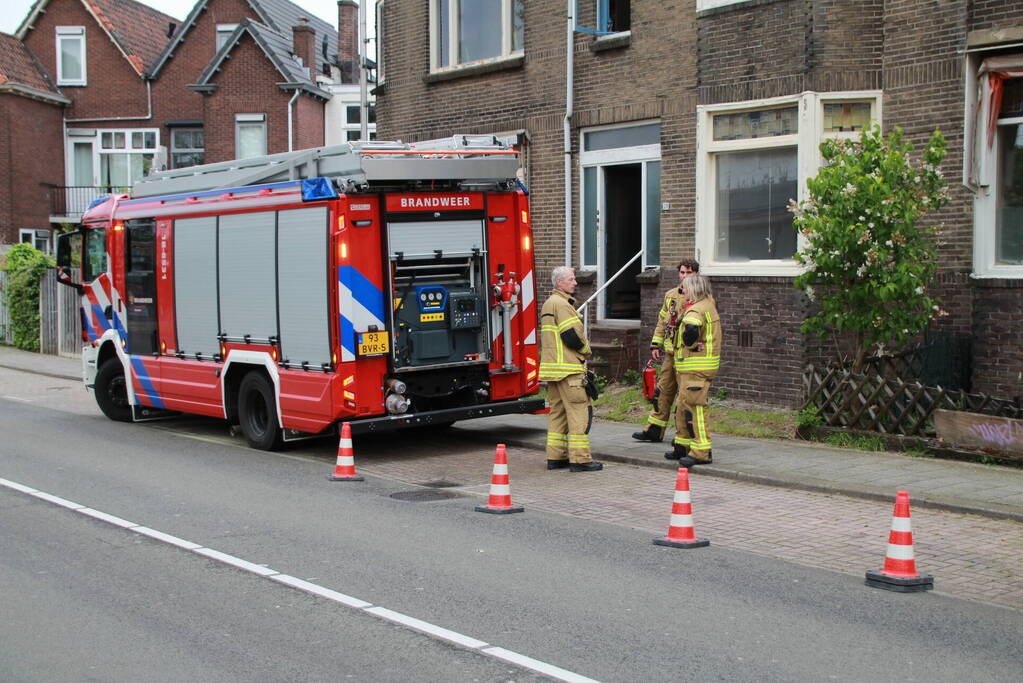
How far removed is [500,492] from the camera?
29.6 feet

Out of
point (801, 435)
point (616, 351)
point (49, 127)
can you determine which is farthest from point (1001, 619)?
point (49, 127)

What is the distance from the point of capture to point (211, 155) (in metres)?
33.7

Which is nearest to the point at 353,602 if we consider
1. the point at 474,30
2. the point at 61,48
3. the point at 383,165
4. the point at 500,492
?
the point at 500,492

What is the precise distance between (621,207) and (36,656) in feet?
41.2

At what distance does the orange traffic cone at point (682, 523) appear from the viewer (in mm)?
7801

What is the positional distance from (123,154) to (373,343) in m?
28.1

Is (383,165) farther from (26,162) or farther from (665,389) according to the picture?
(26,162)

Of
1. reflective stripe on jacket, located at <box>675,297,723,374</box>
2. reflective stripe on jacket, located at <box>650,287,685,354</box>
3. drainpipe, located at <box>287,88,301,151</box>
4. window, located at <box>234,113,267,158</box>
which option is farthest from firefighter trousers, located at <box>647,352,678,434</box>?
window, located at <box>234,113,267,158</box>

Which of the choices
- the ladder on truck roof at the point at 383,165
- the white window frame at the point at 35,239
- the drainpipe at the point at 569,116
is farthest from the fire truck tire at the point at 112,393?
the white window frame at the point at 35,239

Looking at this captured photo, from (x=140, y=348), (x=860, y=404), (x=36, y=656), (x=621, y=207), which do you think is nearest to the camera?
(x=36, y=656)

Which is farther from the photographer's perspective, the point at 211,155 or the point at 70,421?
the point at 211,155

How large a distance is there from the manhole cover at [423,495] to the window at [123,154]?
28867 mm

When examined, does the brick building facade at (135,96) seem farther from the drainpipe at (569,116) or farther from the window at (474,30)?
the drainpipe at (569,116)

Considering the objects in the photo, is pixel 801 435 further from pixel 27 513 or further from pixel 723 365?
pixel 27 513
